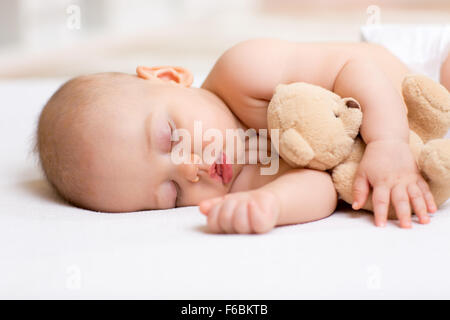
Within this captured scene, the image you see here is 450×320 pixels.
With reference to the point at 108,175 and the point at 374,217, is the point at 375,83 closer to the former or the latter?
the point at 374,217

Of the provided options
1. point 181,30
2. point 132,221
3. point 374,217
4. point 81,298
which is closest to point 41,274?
point 81,298

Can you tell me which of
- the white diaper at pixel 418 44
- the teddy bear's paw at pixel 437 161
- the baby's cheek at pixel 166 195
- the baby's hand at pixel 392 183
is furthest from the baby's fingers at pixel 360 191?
the white diaper at pixel 418 44

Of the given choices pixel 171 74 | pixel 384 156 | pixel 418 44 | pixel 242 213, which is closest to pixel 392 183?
pixel 384 156

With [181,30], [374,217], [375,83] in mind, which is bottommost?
[181,30]

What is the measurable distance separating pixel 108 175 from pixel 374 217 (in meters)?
0.51

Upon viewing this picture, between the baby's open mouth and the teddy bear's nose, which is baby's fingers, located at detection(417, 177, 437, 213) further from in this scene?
the baby's open mouth

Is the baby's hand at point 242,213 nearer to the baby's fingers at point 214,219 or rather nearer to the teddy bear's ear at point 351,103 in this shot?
the baby's fingers at point 214,219

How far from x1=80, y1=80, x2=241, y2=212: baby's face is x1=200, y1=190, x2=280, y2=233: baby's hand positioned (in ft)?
0.72

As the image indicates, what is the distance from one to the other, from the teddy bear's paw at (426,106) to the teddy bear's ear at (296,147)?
267 millimetres

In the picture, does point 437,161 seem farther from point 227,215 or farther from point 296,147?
point 227,215

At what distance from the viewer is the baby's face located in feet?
3.43

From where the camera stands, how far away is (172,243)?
818mm

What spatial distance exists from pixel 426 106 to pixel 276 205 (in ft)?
1.42

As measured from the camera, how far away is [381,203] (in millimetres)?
933
